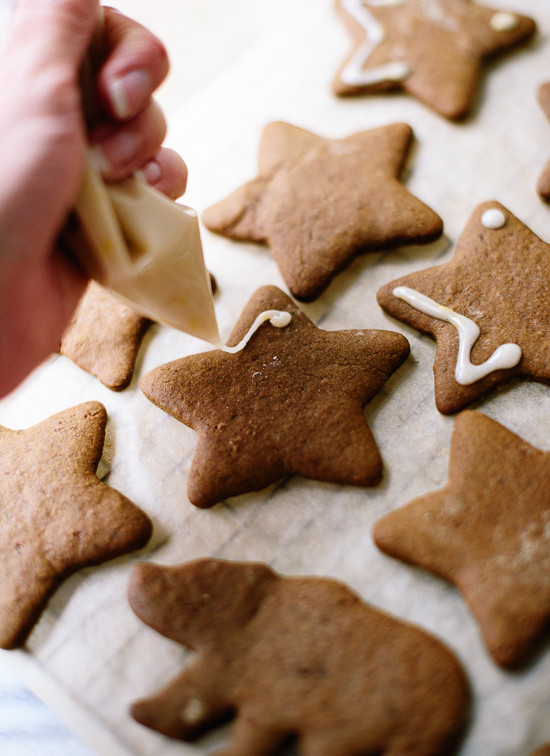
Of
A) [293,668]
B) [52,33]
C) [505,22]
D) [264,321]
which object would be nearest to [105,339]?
[264,321]

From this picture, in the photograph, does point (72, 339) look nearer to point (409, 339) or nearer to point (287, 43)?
point (409, 339)

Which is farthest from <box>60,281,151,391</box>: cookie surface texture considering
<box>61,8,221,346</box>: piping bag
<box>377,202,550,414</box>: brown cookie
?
<box>377,202,550,414</box>: brown cookie

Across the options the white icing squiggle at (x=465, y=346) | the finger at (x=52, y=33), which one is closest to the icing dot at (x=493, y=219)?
the white icing squiggle at (x=465, y=346)

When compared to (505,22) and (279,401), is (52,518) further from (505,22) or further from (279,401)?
(505,22)

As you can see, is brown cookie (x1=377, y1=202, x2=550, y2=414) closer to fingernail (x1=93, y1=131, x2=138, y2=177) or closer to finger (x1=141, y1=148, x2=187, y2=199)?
finger (x1=141, y1=148, x2=187, y2=199)

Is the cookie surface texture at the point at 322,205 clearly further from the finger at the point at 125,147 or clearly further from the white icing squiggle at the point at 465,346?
the finger at the point at 125,147

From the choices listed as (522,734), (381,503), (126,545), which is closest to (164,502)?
(126,545)
